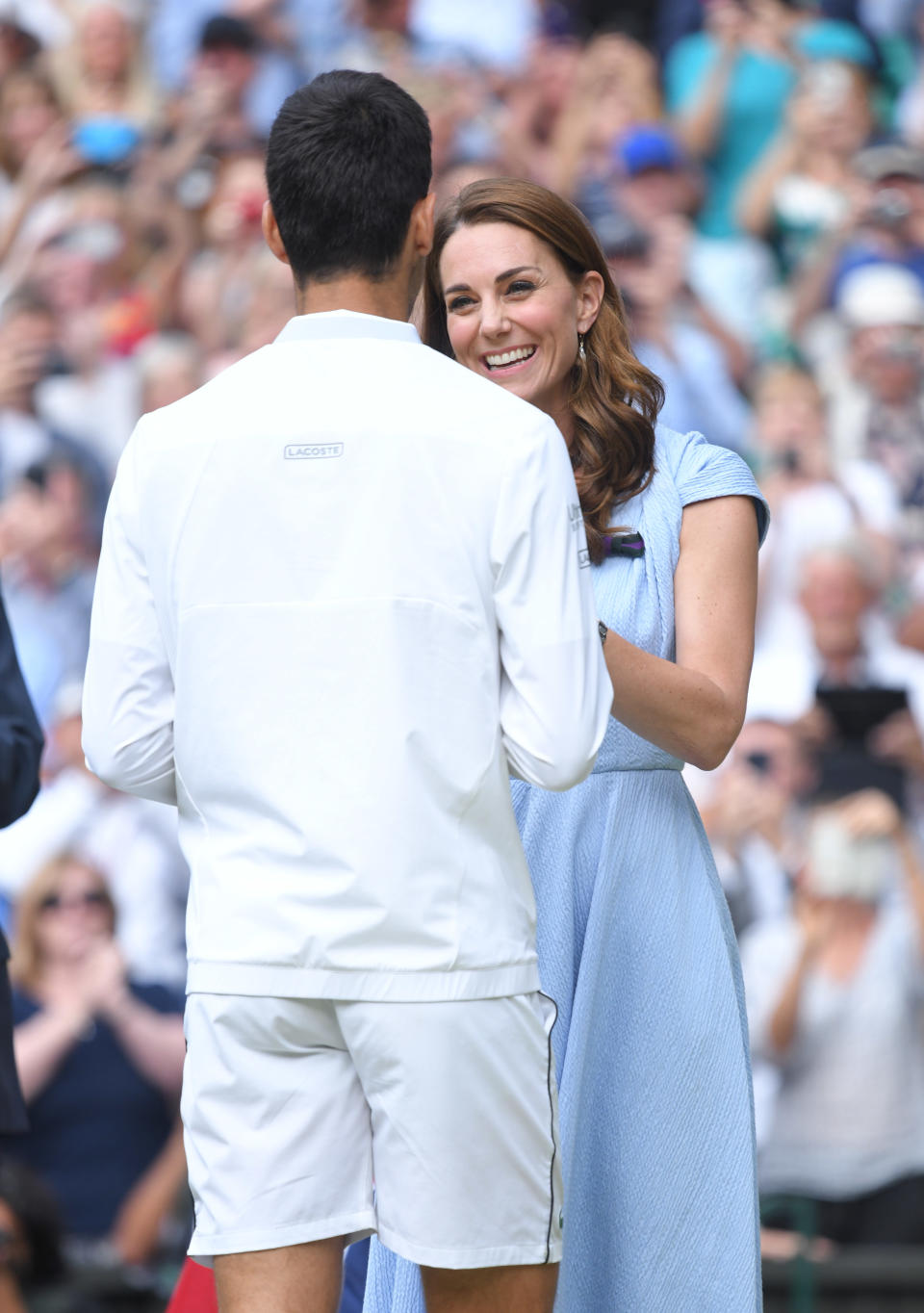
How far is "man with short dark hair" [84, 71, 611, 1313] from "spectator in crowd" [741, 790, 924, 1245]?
3133mm

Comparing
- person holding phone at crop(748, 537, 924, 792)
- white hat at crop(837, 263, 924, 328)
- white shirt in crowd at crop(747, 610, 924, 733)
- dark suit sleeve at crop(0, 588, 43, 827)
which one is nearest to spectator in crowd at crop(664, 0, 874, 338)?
white hat at crop(837, 263, 924, 328)

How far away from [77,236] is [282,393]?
4600 millimetres

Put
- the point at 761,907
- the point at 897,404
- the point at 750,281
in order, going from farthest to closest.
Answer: the point at 750,281 < the point at 897,404 < the point at 761,907

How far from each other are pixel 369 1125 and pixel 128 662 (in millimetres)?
493

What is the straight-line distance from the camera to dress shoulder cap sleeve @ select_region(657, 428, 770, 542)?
229cm

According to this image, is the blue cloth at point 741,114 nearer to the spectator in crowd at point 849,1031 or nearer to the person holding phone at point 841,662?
the person holding phone at point 841,662

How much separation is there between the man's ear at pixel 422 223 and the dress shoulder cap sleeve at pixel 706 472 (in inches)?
23.8

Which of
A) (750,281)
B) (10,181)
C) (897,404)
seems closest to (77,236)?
(10,181)

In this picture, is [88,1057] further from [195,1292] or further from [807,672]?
[195,1292]

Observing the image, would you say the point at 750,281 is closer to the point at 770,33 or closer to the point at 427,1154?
the point at 770,33

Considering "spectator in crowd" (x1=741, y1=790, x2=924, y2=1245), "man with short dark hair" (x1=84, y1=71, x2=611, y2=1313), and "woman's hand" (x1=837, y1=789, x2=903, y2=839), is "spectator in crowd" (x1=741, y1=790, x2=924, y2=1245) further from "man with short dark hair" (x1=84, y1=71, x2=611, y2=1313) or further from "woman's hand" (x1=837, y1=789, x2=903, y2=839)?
"man with short dark hair" (x1=84, y1=71, x2=611, y2=1313)

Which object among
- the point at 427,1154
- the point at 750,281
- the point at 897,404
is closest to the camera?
the point at 427,1154

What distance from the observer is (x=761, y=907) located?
16.3 ft

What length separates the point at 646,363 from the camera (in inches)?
178
